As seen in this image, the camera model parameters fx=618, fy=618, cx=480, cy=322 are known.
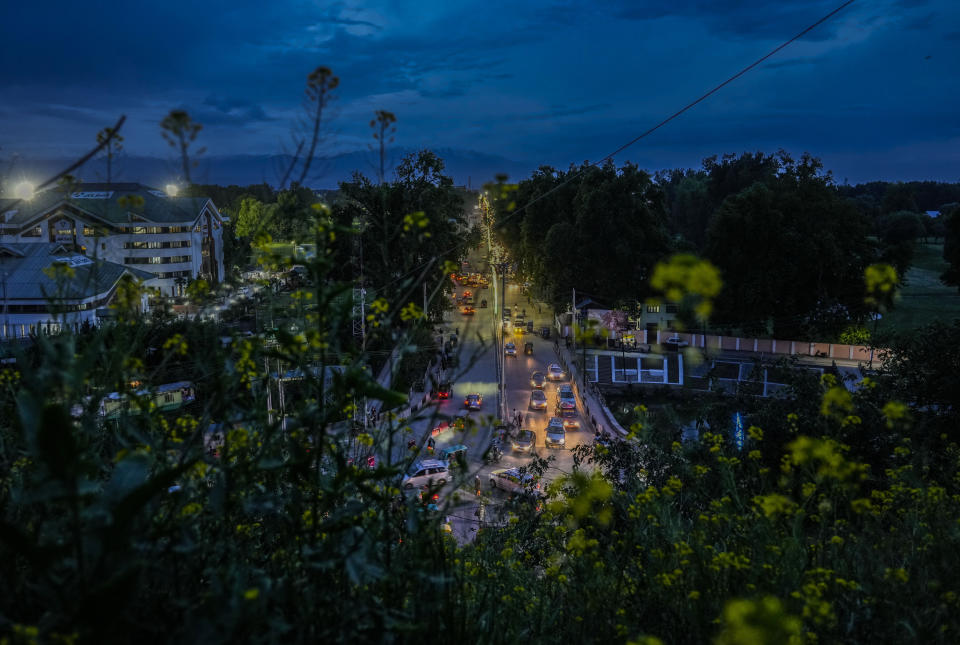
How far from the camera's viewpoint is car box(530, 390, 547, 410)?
57.0 feet

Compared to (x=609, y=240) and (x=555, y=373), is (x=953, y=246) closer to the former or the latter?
(x=609, y=240)

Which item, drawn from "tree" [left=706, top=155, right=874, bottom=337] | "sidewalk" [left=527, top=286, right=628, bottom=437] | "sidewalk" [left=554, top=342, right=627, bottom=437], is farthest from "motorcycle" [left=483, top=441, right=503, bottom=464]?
"tree" [left=706, top=155, right=874, bottom=337]

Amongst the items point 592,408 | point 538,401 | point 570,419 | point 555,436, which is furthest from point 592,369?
point 555,436

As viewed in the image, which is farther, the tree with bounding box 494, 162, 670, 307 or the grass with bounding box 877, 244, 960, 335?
the grass with bounding box 877, 244, 960, 335

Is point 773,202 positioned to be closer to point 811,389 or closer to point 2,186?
point 811,389

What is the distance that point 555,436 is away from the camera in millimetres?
14344

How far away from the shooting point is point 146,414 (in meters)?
1.86

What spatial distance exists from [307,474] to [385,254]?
1061 millimetres

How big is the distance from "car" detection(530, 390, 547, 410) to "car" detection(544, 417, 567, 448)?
233 cm

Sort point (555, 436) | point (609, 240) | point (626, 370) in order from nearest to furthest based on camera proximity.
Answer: point (555, 436), point (626, 370), point (609, 240)

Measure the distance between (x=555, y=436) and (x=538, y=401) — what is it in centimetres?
314

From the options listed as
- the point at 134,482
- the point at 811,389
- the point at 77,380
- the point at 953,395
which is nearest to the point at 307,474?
the point at 134,482

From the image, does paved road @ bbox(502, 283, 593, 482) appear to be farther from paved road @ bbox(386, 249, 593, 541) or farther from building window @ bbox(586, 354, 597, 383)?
building window @ bbox(586, 354, 597, 383)

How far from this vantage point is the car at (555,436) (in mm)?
14227
